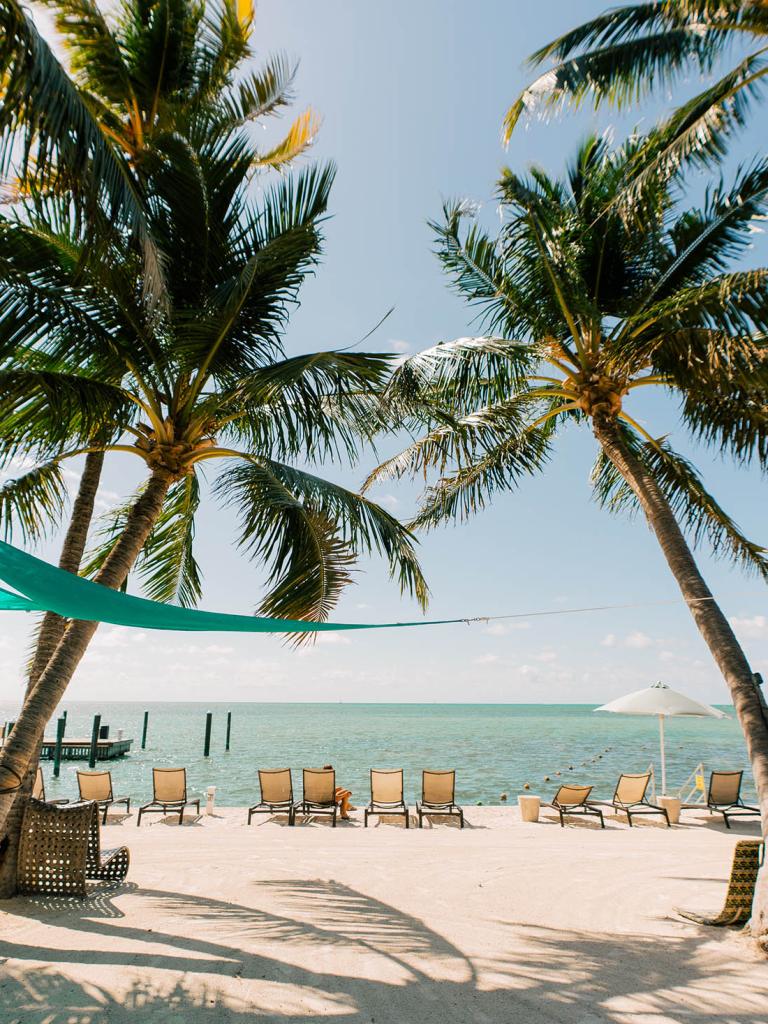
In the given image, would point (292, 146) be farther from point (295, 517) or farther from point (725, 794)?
point (725, 794)

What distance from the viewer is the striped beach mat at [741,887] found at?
15.9ft

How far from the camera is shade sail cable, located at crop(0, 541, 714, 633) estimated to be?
417cm

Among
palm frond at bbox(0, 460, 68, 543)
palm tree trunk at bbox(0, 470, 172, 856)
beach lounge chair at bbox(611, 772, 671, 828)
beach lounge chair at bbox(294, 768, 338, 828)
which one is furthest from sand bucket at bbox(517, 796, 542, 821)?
palm frond at bbox(0, 460, 68, 543)

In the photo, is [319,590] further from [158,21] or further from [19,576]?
[158,21]

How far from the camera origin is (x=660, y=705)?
10797 mm

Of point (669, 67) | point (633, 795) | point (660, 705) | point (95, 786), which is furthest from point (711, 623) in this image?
point (95, 786)

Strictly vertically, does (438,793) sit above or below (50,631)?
below

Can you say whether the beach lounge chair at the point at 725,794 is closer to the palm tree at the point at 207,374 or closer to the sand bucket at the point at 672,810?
the sand bucket at the point at 672,810

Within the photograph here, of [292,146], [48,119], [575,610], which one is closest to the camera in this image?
[48,119]

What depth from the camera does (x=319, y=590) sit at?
6.15m

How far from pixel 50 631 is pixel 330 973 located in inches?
148

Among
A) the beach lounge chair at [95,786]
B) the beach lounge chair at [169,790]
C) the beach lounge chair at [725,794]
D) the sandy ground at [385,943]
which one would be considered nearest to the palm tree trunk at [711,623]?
the sandy ground at [385,943]

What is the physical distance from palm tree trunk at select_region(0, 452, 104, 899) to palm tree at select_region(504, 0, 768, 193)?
Result: 5.24 metres

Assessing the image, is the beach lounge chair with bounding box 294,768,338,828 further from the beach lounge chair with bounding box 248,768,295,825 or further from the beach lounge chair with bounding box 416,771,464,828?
the beach lounge chair with bounding box 416,771,464,828
